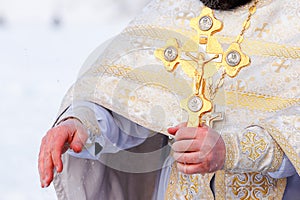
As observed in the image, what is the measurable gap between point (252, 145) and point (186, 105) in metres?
0.20

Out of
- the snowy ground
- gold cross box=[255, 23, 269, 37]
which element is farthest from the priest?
the snowy ground

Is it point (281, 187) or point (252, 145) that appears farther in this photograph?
point (281, 187)

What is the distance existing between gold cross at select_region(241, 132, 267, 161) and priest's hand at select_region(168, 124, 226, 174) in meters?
0.13

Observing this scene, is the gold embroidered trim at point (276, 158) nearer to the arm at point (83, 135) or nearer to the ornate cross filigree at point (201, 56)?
the ornate cross filigree at point (201, 56)

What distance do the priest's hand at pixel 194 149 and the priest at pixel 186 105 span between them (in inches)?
2.2

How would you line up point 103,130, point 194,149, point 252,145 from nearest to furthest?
point 194,149 → point 252,145 → point 103,130

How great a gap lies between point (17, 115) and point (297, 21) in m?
3.10

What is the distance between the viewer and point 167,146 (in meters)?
2.24

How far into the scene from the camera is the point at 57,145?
185 cm

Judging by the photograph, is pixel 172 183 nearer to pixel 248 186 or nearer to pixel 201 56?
pixel 248 186

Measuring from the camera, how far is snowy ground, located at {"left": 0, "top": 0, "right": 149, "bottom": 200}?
4.31 meters

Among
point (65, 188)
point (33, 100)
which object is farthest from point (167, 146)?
point (33, 100)

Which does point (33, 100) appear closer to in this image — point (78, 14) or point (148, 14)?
point (78, 14)

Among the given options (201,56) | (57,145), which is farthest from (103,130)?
(201,56)
